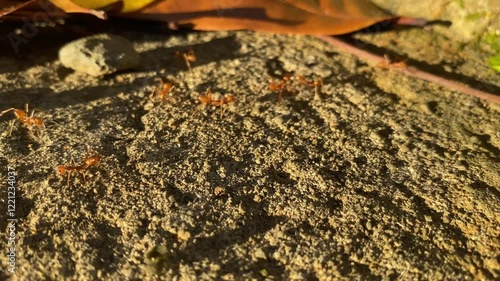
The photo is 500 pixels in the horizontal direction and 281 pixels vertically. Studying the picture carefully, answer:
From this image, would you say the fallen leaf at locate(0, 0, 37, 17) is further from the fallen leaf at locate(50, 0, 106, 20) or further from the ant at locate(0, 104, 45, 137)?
the ant at locate(0, 104, 45, 137)

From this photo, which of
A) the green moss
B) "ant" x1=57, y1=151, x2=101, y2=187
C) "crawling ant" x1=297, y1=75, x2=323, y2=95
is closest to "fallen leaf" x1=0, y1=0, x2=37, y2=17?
"ant" x1=57, y1=151, x2=101, y2=187

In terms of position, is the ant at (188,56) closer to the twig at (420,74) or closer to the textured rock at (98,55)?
the textured rock at (98,55)

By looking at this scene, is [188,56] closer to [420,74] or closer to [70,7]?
[70,7]

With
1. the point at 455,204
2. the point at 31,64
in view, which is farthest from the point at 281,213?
the point at 31,64

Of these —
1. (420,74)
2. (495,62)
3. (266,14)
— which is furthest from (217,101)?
(495,62)

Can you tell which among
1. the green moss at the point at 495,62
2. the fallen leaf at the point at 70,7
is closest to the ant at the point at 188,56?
the fallen leaf at the point at 70,7
